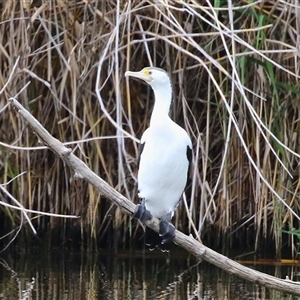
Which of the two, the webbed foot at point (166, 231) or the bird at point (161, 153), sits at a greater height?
the bird at point (161, 153)

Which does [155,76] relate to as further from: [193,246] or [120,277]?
[120,277]

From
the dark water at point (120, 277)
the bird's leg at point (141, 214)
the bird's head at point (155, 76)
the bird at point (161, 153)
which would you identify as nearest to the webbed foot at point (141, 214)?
the bird's leg at point (141, 214)

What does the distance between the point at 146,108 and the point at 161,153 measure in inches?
67.4

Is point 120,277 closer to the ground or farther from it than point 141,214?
closer to the ground

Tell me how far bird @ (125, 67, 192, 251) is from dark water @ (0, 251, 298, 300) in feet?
3.15

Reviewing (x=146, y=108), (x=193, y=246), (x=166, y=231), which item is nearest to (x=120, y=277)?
(x=146, y=108)

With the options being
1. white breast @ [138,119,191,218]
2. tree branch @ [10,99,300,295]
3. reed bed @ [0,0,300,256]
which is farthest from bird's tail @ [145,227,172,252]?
tree branch @ [10,99,300,295]

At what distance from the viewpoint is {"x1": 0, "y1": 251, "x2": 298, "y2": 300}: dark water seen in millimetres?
5051

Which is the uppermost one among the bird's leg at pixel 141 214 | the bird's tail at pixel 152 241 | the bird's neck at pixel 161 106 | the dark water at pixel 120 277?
the bird's neck at pixel 161 106

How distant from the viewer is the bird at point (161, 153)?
13.4ft

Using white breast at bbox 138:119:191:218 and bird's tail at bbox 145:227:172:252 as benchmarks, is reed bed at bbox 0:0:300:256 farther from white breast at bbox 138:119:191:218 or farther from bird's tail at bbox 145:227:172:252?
white breast at bbox 138:119:191:218

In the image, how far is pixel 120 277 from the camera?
18.2 feet

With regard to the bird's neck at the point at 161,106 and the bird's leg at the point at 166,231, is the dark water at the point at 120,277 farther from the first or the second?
the bird's neck at the point at 161,106

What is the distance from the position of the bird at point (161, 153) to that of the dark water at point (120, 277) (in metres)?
0.96
